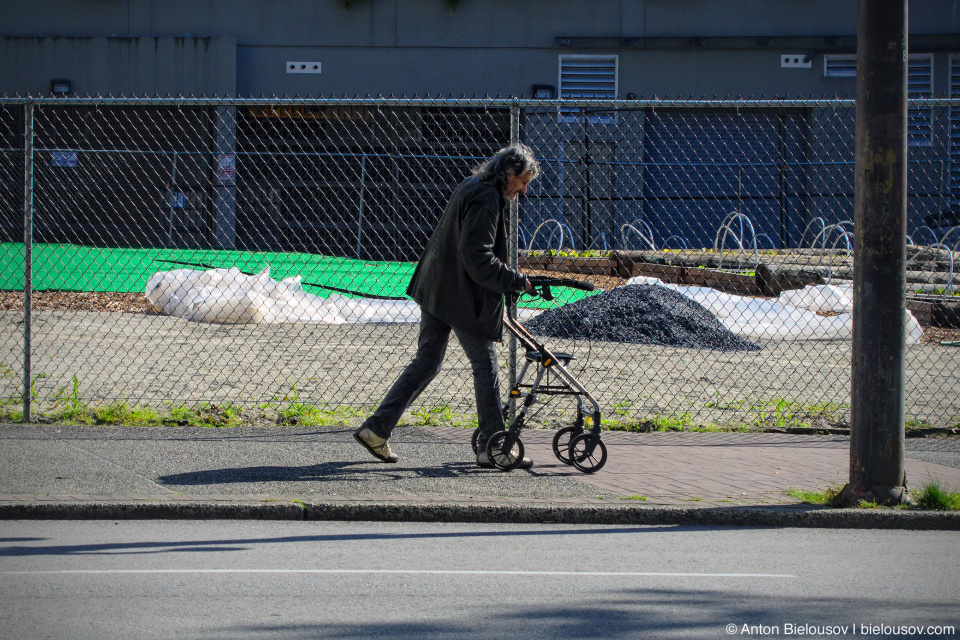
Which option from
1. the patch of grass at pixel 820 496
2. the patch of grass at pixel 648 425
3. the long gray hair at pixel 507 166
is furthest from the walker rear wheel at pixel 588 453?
the long gray hair at pixel 507 166

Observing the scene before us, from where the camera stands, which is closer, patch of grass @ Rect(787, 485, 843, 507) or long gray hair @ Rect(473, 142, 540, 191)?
patch of grass @ Rect(787, 485, 843, 507)

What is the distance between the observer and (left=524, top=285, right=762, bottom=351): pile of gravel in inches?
486

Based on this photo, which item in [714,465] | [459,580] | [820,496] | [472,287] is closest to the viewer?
[459,580]

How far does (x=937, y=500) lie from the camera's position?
5781mm

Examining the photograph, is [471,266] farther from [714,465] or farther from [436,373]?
[714,465]

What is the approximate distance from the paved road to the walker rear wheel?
0.87 metres

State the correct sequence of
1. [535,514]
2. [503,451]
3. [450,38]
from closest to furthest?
[535,514], [503,451], [450,38]

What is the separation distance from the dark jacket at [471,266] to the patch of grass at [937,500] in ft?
8.90

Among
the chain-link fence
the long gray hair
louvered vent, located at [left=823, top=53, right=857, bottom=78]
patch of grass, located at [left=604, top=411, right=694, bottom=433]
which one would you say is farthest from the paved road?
louvered vent, located at [left=823, top=53, right=857, bottom=78]

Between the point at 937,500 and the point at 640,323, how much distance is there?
6.99 metres

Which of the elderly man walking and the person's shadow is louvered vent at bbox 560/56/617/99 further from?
the person's shadow

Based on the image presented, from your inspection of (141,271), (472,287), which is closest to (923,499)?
(472,287)

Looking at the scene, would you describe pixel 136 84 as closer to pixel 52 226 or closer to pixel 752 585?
pixel 52 226

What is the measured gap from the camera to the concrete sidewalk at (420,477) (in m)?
5.61
